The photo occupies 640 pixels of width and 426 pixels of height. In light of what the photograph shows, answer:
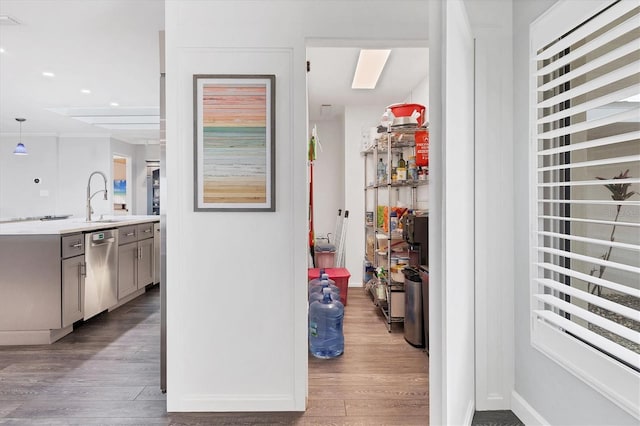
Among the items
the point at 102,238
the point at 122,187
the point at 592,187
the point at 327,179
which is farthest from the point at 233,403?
the point at 122,187

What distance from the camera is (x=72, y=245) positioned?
11.0 feet

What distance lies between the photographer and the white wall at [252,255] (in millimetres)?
2094

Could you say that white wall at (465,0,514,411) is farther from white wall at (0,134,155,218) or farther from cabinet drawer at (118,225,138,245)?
white wall at (0,134,155,218)

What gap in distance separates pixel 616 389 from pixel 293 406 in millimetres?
1490

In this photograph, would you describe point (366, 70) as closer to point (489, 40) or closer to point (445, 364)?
point (489, 40)

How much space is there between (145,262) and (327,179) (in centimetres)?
283

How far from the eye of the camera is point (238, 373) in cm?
212

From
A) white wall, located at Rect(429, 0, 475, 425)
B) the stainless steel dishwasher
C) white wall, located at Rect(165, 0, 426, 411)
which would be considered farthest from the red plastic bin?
white wall, located at Rect(429, 0, 475, 425)

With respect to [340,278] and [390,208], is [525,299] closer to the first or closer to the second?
[390,208]

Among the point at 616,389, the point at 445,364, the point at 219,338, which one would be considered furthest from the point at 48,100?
the point at 616,389

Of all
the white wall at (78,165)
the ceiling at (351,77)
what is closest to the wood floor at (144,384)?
the ceiling at (351,77)

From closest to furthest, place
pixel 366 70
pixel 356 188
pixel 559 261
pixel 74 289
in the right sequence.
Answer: pixel 559 261 → pixel 74 289 → pixel 366 70 → pixel 356 188

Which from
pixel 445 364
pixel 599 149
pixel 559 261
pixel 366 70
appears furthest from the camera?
pixel 366 70

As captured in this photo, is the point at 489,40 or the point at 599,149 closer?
the point at 599,149
